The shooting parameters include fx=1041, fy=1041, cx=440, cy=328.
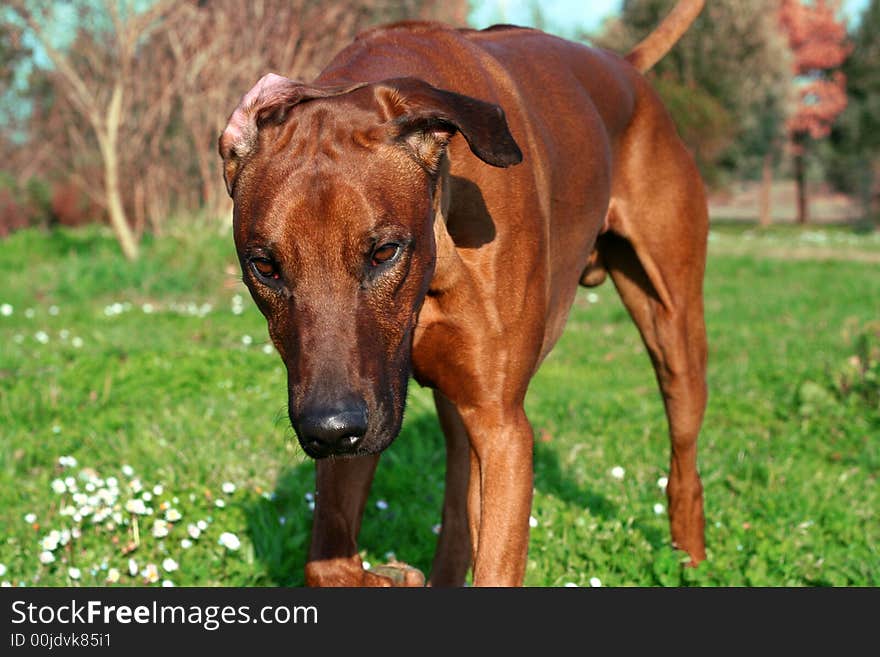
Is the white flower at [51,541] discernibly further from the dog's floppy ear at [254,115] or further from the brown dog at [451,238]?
the dog's floppy ear at [254,115]

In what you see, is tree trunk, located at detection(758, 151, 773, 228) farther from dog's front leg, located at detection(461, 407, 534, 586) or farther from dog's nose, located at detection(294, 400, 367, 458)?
dog's nose, located at detection(294, 400, 367, 458)

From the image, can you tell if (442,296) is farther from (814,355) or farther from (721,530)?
(814,355)

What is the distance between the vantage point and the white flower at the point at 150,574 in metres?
3.62

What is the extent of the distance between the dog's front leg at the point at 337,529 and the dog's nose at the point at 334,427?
941mm

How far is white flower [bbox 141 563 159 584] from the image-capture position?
362cm

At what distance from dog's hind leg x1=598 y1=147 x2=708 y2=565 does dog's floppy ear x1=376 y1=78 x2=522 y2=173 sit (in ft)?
5.30

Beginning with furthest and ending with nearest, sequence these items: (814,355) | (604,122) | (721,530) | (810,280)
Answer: (810,280) < (814,355) < (721,530) < (604,122)

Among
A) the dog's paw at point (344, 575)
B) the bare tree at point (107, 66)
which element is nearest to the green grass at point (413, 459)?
the dog's paw at point (344, 575)

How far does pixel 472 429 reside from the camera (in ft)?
9.41

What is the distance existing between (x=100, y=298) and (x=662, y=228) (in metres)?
7.61

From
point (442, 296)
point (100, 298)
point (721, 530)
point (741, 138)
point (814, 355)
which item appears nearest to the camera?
point (442, 296)

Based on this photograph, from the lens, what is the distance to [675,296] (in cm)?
410

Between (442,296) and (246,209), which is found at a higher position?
(246,209)
